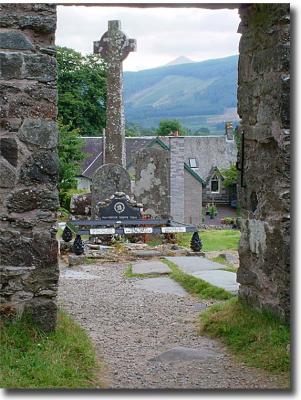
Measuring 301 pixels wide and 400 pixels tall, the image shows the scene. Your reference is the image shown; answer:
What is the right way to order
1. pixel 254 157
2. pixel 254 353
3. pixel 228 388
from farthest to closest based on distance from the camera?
1. pixel 254 157
2. pixel 254 353
3. pixel 228 388

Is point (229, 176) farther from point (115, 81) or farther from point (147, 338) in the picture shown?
point (147, 338)

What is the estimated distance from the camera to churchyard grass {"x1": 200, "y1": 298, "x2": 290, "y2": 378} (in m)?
5.04

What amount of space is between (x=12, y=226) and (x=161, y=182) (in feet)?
39.5

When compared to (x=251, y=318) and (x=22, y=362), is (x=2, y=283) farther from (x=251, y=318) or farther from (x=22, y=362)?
(x=251, y=318)

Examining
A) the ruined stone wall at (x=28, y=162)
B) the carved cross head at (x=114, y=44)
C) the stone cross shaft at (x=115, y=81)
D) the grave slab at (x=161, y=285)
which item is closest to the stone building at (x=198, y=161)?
the stone cross shaft at (x=115, y=81)

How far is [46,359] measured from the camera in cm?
478

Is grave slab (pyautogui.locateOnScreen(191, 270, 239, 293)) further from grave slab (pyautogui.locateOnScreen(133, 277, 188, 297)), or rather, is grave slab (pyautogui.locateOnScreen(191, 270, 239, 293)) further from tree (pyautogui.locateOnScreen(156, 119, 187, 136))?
tree (pyautogui.locateOnScreen(156, 119, 187, 136))

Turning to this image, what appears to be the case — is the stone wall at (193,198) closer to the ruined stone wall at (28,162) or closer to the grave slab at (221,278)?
the grave slab at (221,278)

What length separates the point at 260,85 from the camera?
614 cm

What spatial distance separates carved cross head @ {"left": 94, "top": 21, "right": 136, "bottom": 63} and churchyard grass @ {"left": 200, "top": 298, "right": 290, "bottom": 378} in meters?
13.4

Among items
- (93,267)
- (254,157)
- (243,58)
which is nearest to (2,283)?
(254,157)

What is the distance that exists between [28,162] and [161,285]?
414 cm

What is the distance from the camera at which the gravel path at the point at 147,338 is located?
486 centimetres

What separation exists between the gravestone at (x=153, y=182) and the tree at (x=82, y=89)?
2245 centimetres
